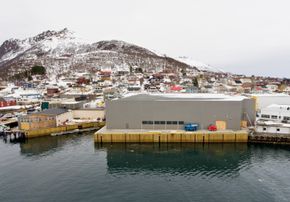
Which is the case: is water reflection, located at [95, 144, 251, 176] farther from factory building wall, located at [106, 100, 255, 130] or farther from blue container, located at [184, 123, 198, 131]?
factory building wall, located at [106, 100, 255, 130]

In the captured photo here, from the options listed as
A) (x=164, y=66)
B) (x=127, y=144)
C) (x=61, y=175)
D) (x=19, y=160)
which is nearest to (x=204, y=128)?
(x=127, y=144)

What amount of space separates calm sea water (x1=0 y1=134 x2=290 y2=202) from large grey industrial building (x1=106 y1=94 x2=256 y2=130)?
3.76 meters

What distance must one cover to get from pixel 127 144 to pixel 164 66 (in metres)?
150

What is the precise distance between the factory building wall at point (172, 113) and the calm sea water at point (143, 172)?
3.84m

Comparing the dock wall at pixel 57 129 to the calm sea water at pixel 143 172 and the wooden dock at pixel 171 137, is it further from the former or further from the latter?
the wooden dock at pixel 171 137

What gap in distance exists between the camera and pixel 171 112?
37000 mm

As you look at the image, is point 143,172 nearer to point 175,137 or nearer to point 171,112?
point 175,137

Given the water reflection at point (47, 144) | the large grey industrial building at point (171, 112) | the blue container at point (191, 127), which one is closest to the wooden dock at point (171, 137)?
the blue container at point (191, 127)

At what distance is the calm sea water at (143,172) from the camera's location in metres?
21.9

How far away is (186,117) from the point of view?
3712 centimetres

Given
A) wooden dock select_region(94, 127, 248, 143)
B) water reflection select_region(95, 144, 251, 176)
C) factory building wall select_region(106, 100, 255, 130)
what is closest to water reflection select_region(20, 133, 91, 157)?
wooden dock select_region(94, 127, 248, 143)

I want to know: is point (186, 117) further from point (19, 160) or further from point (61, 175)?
point (19, 160)

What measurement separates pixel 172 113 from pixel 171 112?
21cm

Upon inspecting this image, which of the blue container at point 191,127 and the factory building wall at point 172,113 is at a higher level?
the factory building wall at point 172,113
